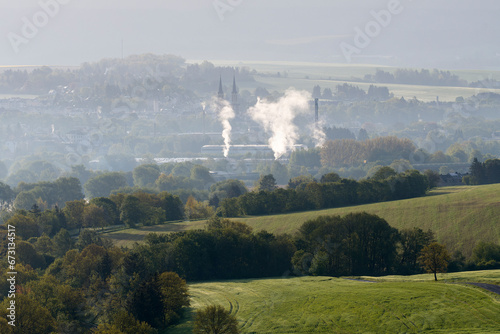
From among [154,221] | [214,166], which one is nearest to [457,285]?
[154,221]

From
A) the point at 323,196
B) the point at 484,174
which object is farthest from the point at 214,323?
the point at 484,174

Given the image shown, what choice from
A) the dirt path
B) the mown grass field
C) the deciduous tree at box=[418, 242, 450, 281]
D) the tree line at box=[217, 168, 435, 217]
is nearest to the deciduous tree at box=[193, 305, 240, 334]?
Result: the mown grass field

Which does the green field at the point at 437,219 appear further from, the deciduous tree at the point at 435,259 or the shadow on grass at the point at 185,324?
the shadow on grass at the point at 185,324

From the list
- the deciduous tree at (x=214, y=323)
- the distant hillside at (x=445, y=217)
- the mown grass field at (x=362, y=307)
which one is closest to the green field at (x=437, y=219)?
the distant hillside at (x=445, y=217)

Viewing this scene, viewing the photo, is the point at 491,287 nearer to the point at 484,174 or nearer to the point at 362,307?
the point at 362,307

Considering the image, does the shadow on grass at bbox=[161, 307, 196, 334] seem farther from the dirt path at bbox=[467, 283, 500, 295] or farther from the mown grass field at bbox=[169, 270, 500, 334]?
the dirt path at bbox=[467, 283, 500, 295]

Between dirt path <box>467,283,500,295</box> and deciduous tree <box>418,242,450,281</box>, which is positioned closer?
dirt path <box>467,283,500,295</box>

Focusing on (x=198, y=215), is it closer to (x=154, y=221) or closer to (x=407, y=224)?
(x=154, y=221)
